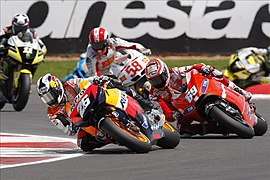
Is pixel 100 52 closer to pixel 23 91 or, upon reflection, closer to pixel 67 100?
pixel 67 100

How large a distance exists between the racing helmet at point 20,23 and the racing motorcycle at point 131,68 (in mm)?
2657

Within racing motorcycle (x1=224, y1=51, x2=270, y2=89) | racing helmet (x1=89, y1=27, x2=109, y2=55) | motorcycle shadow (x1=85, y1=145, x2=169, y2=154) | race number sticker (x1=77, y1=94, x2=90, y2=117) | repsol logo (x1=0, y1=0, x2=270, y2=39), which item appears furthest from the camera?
repsol logo (x1=0, y1=0, x2=270, y2=39)

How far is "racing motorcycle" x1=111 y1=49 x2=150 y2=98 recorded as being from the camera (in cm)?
1460

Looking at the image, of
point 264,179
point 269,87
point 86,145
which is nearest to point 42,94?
point 86,145

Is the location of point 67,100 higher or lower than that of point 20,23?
higher

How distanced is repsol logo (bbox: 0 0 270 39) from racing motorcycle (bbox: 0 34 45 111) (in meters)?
6.05

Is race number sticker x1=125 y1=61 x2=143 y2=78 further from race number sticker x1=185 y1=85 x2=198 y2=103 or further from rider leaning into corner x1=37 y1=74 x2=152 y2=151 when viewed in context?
rider leaning into corner x1=37 y1=74 x2=152 y2=151

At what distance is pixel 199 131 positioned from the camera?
11.9 m

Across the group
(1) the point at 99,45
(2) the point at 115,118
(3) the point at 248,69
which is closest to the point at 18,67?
(1) the point at 99,45

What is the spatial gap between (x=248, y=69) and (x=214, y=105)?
8.17m

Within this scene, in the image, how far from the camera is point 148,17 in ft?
76.0

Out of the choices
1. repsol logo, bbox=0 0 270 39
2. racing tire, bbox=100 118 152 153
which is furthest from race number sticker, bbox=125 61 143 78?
repsol logo, bbox=0 0 270 39

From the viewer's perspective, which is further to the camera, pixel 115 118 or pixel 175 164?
pixel 115 118

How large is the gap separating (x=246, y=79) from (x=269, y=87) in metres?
1.07
